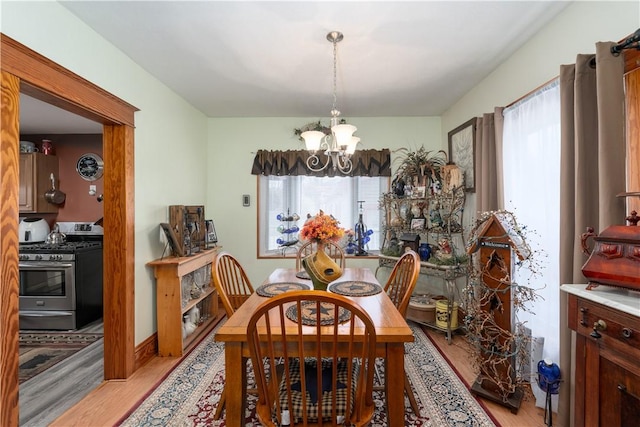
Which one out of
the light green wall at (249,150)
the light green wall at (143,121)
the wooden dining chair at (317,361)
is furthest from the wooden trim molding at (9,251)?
the light green wall at (249,150)

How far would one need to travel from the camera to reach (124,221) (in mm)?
2301

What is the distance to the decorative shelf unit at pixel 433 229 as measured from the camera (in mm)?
2973

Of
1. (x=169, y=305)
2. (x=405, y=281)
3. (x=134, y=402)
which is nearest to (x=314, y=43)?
(x=405, y=281)

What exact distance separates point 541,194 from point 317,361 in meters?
1.94

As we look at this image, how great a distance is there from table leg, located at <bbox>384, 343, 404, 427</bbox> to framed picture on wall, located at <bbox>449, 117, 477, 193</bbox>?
221 centimetres

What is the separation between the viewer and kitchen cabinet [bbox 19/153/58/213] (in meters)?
3.88

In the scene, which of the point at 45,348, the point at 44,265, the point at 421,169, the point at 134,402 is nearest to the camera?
the point at 134,402

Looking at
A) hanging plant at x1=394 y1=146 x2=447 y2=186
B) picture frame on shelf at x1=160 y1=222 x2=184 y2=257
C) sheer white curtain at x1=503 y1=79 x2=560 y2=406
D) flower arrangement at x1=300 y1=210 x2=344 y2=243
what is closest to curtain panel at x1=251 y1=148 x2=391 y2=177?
hanging plant at x1=394 y1=146 x2=447 y2=186

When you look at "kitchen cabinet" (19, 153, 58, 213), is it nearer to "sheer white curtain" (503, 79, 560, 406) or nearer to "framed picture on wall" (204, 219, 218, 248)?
"framed picture on wall" (204, 219, 218, 248)

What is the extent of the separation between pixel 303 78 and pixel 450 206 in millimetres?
2064

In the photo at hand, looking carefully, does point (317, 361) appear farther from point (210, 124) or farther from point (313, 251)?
point (210, 124)

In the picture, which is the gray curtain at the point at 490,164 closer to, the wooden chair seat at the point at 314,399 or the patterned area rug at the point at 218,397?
the patterned area rug at the point at 218,397

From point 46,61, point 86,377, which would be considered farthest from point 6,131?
point 86,377

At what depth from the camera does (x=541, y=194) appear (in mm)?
2059
